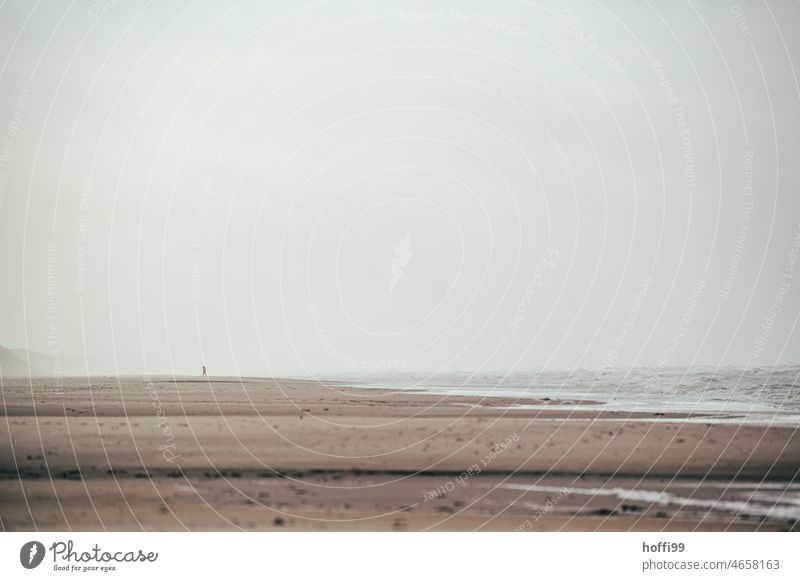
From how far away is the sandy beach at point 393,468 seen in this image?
8078mm

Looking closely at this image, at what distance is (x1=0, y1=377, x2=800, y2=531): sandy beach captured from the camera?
8.08 meters

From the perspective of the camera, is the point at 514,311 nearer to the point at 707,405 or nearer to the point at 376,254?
the point at 376,254

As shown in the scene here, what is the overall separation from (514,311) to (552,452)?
5.22 feet
